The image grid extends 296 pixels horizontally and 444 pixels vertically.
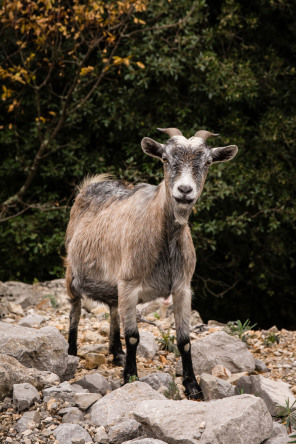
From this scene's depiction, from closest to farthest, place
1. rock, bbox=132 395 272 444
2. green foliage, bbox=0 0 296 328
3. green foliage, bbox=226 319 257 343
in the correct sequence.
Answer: rock, bbox=132 395 272 444, green foliage, bbox=226 319 257 343, green foliage, bbox=0 0 296 328

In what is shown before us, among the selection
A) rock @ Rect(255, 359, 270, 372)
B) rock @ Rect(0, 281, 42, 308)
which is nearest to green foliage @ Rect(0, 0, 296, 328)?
rock @ Rect(0, 281, 42, 308)

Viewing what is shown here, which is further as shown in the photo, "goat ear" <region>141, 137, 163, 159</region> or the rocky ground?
"goat ear" <region>141, 137, 163, 159</region>

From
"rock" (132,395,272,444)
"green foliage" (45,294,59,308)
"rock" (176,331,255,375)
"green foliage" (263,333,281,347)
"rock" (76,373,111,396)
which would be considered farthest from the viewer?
"green foliage" (45,294,59,308)

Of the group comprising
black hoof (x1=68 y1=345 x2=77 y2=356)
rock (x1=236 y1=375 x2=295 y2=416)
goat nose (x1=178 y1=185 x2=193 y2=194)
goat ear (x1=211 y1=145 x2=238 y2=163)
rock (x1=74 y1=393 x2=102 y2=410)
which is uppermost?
goat ear (x1=211 y1=145 x2=238 y2=163)

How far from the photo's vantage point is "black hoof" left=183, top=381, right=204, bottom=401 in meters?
4.86

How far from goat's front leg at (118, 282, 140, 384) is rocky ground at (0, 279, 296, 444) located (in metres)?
0.16

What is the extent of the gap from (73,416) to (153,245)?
146cm

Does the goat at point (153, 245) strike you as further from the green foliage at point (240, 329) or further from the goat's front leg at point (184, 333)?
the green foliage at point (240, 329)

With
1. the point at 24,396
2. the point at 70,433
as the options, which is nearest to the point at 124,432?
the point at 70,433

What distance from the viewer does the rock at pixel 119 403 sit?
4.08m

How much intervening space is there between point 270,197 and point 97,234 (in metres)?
4.41

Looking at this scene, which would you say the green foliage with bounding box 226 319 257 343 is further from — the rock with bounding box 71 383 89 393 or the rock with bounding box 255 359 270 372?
the rock with bounding box 71 383 89 393

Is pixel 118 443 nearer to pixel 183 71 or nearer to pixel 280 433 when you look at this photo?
pixel 280 433

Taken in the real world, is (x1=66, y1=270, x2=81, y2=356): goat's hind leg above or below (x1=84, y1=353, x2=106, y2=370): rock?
above
